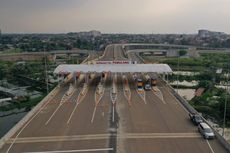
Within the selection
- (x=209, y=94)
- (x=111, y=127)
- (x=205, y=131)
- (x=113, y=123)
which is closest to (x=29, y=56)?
(x=209, y=94)

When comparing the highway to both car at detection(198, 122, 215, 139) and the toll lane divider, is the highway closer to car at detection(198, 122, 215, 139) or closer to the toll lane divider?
the toll lane divider

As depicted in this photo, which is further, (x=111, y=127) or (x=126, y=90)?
(x=126, y=90)

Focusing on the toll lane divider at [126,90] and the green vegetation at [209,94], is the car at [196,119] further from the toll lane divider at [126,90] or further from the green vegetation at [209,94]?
the toll lane divider at [126,90]

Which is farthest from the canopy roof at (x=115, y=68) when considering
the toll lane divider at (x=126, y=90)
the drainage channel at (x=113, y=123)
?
the drainage channel at (x=113, y=123)

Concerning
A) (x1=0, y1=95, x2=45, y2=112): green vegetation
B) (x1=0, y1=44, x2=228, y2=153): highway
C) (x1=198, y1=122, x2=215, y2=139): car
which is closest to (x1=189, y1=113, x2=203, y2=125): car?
(x1=0, y1=44, x2=228, y2=153): highway

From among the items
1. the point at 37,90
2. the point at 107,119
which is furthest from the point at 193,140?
the point at 37,90

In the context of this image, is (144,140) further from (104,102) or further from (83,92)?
(83,92)

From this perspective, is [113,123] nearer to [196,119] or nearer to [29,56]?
[196,119]
